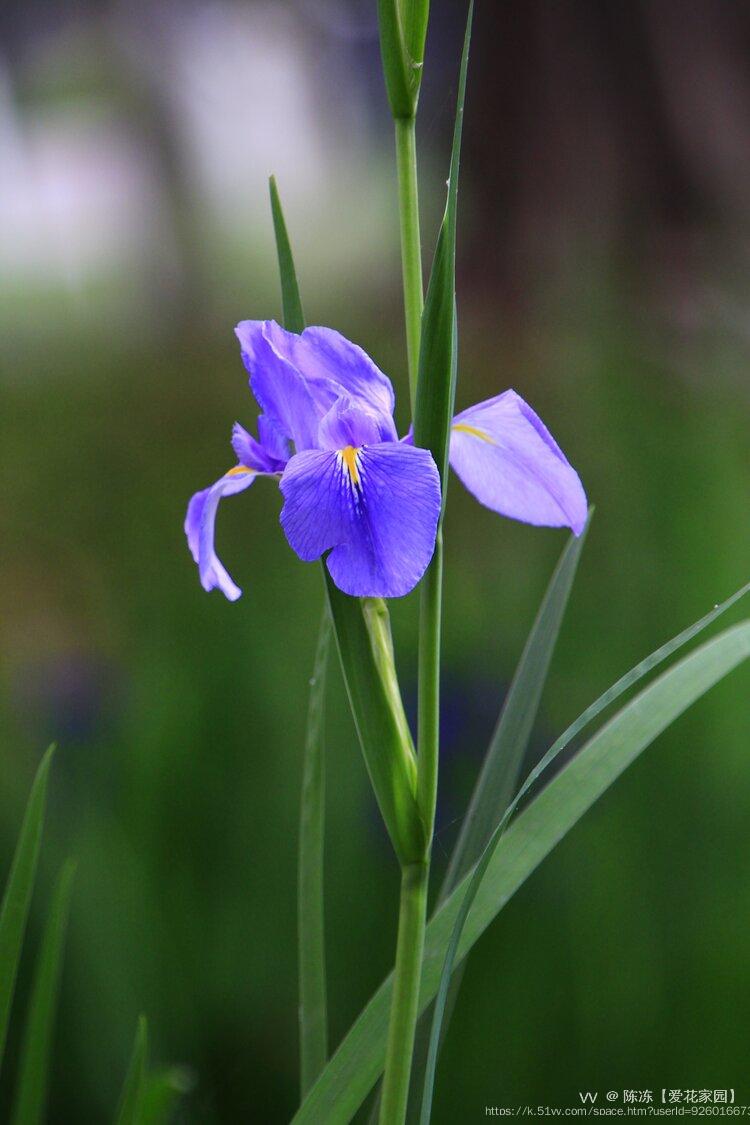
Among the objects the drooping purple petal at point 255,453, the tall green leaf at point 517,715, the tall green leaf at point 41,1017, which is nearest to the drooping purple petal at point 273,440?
the drooping purple petal at point 255,453

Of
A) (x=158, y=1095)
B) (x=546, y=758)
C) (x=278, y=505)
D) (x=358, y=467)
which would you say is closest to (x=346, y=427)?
(x=358, y=467)

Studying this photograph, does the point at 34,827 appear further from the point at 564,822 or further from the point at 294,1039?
the point at 294,1039

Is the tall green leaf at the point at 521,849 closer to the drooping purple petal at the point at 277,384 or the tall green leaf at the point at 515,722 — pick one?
the tall green leaf at the point at 515,722

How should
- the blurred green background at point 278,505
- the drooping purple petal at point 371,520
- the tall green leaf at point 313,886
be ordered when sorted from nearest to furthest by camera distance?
the drooping purple petal at point 371,520
the tall green leaf at point 313,886
the blurred green background at point 278,505

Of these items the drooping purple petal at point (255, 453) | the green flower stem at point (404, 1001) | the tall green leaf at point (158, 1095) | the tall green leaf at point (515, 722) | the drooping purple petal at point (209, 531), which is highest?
the drooping purple petal at point (255, 453)

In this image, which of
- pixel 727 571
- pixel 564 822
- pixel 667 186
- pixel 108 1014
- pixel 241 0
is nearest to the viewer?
pixel 564 822

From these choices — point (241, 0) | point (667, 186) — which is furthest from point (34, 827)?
point (241, 0)

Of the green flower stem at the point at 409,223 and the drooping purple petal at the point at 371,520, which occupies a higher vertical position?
the green flower stem at the point at 409,223

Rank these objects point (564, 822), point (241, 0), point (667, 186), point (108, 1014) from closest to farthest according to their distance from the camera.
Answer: point (564, 822) → point (108, 1014) → point (667, 186) → point (241, 0)
